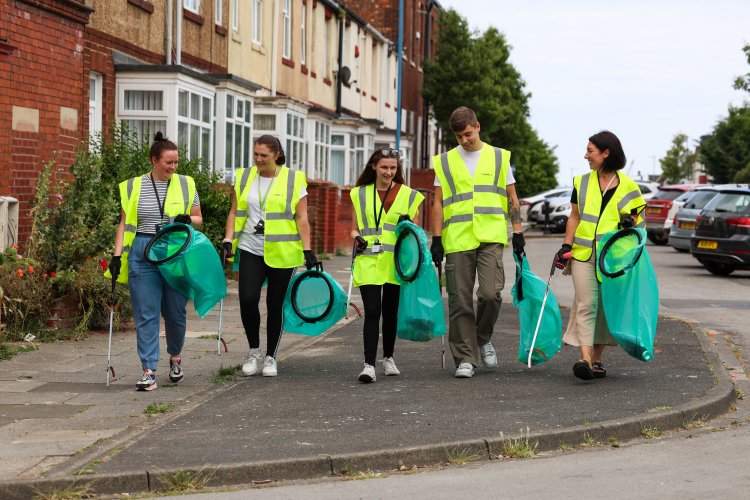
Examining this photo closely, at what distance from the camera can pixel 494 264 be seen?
941cm

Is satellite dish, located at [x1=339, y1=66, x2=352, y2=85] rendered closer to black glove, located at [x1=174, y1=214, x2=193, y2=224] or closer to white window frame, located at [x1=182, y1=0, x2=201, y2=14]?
white window frame, located at [x1=182, y1=0, x2=201, y2=14]

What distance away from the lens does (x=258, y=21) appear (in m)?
29.2

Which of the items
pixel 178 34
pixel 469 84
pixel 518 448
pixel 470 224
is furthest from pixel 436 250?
pixel 469 84

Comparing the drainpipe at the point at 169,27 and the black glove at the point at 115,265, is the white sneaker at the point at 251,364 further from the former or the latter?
the drainpipe at the point at 169,27

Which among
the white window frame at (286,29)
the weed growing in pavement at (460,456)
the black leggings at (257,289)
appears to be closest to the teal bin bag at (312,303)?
the black leggings at (257,289)

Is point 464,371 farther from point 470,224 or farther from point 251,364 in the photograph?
point 251,364

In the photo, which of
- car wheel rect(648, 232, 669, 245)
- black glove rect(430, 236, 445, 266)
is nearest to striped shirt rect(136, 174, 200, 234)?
black glove rect(430, 236, 445, 266)

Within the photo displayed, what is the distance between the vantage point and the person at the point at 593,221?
30.5ft

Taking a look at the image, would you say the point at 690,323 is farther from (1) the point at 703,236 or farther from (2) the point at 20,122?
(1) the point at 703,236

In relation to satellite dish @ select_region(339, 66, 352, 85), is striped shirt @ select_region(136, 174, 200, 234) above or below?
below

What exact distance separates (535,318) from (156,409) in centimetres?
308

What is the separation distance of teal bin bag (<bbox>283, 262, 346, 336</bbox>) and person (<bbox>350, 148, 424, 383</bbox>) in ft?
1.00

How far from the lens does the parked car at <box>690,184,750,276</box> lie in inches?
876

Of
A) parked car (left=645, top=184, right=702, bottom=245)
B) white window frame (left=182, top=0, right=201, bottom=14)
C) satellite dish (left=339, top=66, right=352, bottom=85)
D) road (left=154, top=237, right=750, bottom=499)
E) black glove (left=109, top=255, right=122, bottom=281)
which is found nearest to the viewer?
road (left=154, top=237, right=750, bottom=499)
